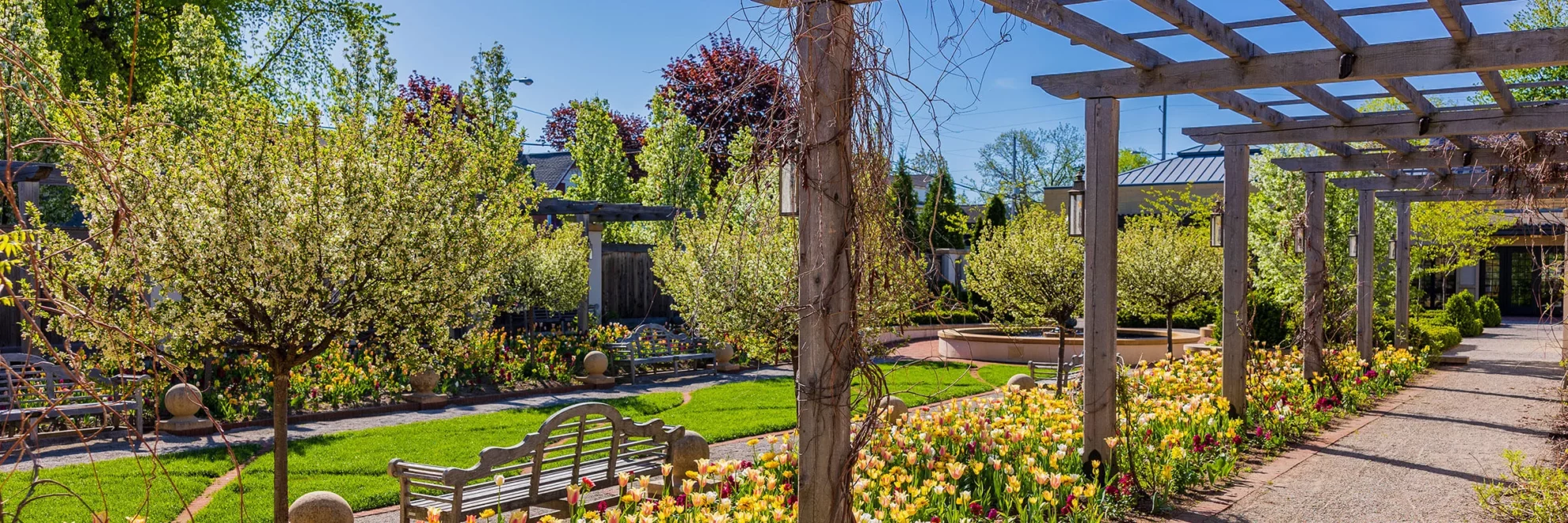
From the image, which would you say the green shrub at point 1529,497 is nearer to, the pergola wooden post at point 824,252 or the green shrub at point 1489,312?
the pergola wooden post at point 824,252

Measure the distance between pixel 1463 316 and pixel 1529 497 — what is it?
21.0 metres

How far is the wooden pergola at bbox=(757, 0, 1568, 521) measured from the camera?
3.37 meters

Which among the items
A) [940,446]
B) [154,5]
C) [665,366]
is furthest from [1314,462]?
[154,5]

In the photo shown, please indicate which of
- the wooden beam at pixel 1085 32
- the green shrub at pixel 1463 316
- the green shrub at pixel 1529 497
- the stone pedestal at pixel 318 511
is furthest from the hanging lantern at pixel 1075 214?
the green shrub at pixel 1463 316

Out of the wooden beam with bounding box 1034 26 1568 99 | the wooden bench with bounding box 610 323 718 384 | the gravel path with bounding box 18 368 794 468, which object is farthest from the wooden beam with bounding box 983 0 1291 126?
the wooden bench with bounding box 610 323 718 384

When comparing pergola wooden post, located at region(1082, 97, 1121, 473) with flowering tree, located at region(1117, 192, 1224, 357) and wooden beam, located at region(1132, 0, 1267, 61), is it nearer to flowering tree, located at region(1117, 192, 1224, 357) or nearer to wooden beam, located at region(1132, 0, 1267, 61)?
wooden beam, located at region(1132, 0, 1267, 61)

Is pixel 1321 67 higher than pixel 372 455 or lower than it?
higher

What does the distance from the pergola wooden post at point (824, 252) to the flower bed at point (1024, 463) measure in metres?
0.28

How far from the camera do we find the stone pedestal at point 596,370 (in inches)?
539

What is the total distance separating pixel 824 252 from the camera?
A: 3.38 meters

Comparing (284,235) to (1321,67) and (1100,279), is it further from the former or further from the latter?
(1321,67)

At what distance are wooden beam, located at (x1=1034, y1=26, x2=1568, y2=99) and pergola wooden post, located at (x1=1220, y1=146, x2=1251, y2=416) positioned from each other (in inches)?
95.7

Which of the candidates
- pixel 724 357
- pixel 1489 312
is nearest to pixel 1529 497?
pixel 724 357

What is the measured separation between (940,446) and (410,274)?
3398 millimetres
